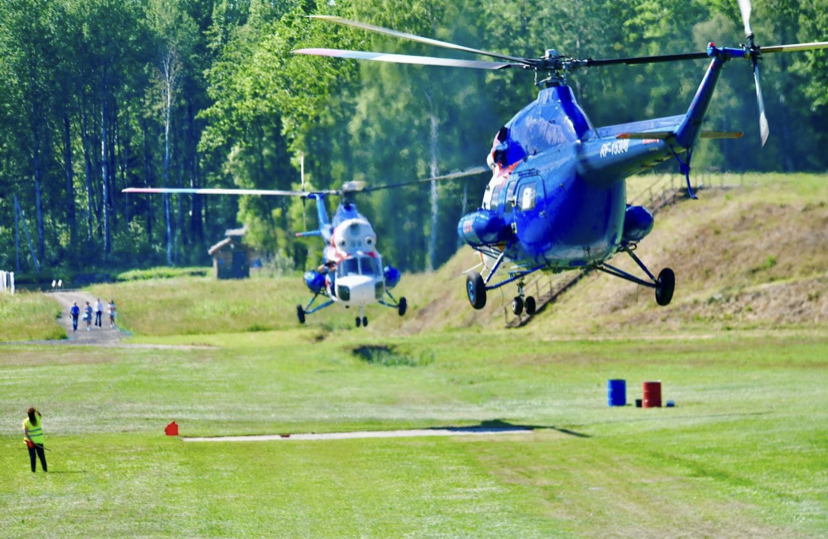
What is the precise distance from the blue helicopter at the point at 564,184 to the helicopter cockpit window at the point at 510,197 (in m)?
0.02

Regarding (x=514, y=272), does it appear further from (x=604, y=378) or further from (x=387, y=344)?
(x=387, y=344)

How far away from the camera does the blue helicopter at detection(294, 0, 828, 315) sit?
89.4 ft

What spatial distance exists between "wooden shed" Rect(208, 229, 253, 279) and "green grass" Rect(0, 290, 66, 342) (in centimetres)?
2904

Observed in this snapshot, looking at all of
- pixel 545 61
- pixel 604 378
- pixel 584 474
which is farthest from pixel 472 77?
pixel 545 61

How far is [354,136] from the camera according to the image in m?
91.8

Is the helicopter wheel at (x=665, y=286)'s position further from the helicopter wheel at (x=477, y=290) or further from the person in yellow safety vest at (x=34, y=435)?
the person in yellow safety vest at (x=34, y=435)

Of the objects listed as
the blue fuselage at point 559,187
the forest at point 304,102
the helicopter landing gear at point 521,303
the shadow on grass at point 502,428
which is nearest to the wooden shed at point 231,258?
the forest at point 304,102

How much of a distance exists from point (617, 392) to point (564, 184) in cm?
2368

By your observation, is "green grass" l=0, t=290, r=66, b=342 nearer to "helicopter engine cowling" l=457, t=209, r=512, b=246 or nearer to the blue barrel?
the blue barrel

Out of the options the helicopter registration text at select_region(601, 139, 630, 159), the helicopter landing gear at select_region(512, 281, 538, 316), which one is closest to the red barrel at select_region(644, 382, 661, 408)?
the helicopter landing gear at select_region(512, 281, 538, 316)

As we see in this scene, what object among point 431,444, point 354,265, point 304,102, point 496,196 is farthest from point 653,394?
point 304,102

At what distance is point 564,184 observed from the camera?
97.5 feet

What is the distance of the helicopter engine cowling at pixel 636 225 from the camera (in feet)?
100

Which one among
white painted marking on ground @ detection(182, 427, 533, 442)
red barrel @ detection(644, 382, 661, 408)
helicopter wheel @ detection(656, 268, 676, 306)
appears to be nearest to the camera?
helicopter wheel @ detection(656, 268, 676, 306)
